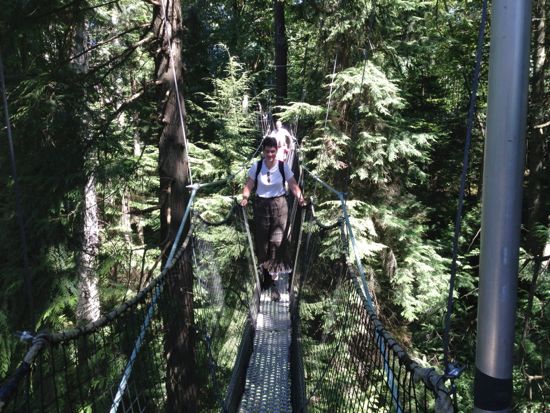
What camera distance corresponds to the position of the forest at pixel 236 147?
122 inches

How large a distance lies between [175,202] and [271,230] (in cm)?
73

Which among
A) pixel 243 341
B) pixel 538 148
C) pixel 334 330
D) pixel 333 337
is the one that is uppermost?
pixel 538 148

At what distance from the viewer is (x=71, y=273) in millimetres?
3688

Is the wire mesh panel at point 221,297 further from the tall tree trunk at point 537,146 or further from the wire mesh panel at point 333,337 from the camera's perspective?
the tall tree trunk at point 537,146

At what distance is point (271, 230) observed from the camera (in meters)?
3.57

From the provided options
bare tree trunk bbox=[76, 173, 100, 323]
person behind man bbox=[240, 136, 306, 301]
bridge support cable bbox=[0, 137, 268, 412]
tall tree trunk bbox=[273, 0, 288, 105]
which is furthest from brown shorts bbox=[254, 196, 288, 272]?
tall tree trunk bbox=[273, 0, 288, 105]

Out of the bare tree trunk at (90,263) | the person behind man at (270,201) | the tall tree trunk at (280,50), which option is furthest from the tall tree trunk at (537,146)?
the bare tree trunk at (90,263)

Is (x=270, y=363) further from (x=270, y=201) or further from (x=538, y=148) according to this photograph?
(x=538, y=148)

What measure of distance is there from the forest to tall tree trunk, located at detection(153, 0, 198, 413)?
2 cm

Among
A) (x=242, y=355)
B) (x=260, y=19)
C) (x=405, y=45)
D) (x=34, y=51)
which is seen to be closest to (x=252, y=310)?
(x=242, y=355)

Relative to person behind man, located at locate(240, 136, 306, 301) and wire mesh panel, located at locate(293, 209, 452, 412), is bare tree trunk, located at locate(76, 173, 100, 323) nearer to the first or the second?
person behind man, located at locate(240, 136, 306, 301)

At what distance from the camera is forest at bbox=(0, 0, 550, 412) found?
10.2 feet

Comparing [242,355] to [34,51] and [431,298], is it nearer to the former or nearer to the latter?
[34,51]

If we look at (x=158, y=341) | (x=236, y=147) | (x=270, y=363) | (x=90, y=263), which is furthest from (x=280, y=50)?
(x=270, y=363)
